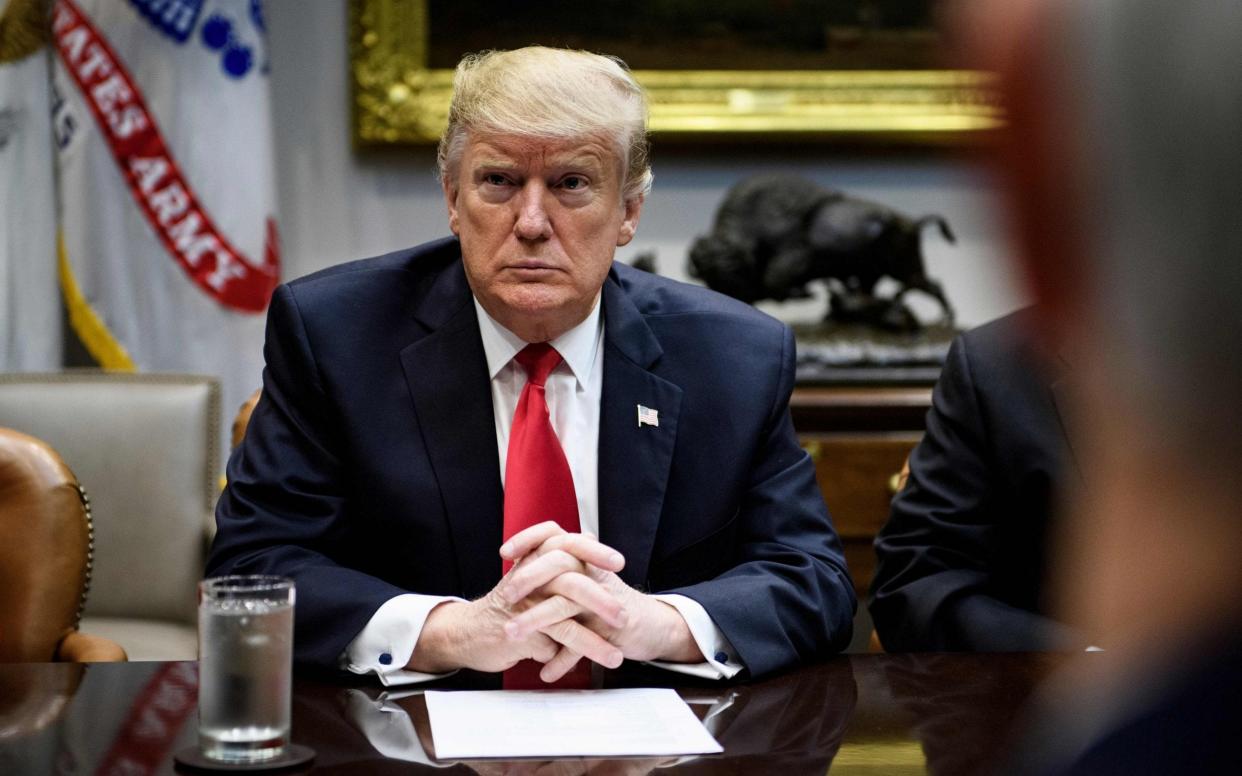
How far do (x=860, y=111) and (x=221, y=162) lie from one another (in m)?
1.98

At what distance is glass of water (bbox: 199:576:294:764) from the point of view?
1.32 metres

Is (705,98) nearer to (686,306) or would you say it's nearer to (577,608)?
(686,306)

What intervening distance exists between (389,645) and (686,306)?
2.86 ft

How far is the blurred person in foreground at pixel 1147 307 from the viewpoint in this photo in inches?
20.3

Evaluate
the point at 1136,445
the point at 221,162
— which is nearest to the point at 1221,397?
the point at 1136,445

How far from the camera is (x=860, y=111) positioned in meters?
4.57

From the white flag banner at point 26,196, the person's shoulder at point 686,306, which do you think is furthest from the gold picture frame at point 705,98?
the person's shoulder at point 686,306

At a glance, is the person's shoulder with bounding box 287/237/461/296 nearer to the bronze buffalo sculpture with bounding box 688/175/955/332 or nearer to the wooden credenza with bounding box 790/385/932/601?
the wooden credenza with bounding box 790/385/932/601

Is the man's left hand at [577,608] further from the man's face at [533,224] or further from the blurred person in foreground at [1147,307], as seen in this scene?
the blurred person in foreground at [1147,307]

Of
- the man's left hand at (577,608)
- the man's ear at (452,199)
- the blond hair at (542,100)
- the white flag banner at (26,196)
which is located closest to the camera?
the man's left hand at (577,608)

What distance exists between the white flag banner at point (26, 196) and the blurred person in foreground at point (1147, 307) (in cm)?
404

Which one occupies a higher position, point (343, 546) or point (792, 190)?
point (792, 190)

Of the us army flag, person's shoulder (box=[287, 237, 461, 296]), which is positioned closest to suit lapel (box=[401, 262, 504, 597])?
→ person's shoulder (box=[287, 237, 461, 296])

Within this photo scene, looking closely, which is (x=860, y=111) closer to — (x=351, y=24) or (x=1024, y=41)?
(x=351, y=24)
